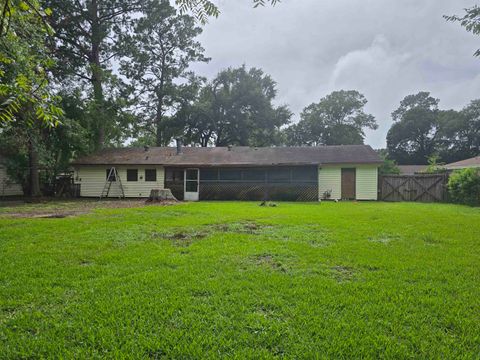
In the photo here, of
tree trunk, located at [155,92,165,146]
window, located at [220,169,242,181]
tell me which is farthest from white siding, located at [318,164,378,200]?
tree trunk, located at [155,92,165,146]

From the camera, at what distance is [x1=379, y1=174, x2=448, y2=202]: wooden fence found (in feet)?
45.6

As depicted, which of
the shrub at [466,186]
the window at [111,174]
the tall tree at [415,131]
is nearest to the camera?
the shrub at [466,186]

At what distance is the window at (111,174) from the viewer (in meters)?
16.2

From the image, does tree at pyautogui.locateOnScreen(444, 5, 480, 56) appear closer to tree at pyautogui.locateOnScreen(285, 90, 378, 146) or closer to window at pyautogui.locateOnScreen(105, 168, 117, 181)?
window at pyautogui.locateOnScreen(105, 168, 117, 181)

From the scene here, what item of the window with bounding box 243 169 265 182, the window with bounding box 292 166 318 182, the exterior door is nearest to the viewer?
the window with bounding box 292 166 318 182

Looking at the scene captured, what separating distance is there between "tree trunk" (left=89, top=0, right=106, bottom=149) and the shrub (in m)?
21.1

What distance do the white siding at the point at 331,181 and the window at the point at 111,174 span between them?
43.3ft

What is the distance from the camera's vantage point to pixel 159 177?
16688 mm

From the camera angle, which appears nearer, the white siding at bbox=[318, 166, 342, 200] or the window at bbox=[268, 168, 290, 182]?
the window at bbox=[268, 168, 290, 182]

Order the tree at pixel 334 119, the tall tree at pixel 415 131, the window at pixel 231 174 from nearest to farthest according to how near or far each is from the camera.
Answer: the window at pixel 231 174 → the tree at pixel 334 119 → the tall tree at pixel 415 131

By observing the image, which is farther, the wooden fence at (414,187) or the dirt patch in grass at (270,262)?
the wooden fence at (414,187)

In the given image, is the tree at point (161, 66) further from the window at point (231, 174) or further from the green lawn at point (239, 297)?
the green lawn at point (239, 297)

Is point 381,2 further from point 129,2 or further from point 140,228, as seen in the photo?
point 129,2

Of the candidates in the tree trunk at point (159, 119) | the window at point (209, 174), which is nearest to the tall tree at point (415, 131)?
the tree trunk at point (159, 119)
